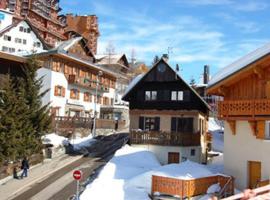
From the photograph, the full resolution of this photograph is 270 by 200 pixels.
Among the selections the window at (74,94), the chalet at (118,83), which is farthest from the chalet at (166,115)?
the chalet at (118,83)

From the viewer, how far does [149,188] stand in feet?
86.0

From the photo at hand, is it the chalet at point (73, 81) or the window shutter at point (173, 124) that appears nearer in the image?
the window shutter at point (173, 124)

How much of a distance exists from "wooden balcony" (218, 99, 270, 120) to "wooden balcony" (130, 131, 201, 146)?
12015mm

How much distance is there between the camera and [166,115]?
40156 millimetres

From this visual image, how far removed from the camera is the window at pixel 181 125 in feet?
Result: 130

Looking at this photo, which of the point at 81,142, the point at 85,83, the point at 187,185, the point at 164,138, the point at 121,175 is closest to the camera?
the point at 187,185

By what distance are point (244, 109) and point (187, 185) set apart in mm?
5486

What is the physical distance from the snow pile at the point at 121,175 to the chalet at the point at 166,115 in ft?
5.77

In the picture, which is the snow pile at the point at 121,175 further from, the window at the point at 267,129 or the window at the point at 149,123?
the window at the point at 267,129

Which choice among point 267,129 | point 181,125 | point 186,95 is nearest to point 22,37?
point 186,95

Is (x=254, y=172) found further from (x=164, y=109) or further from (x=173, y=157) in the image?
(x=164, y=109)

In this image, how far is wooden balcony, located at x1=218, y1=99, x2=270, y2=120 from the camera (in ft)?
77.3

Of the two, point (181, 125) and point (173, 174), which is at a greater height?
point (181, 125)

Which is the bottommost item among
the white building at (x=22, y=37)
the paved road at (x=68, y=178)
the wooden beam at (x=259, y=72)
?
the paved road at (x=68, y=178)
